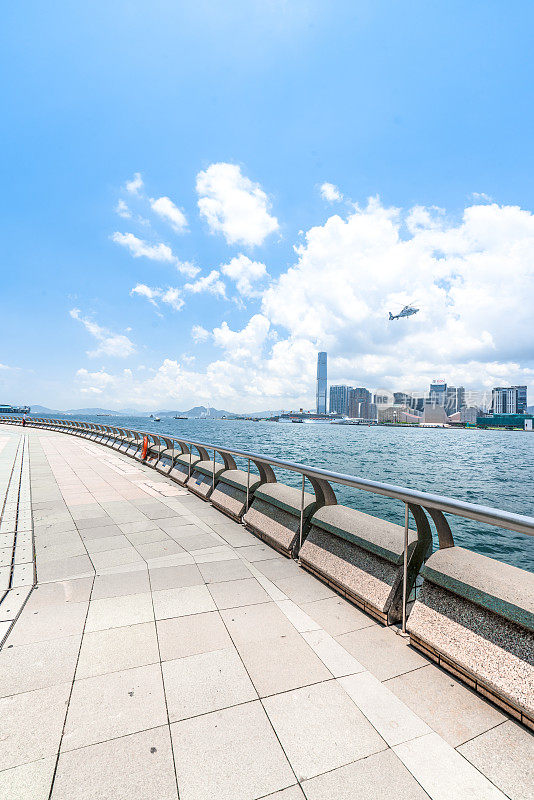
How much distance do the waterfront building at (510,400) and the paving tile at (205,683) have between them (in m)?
208

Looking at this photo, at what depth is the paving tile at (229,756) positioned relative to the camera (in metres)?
1.79

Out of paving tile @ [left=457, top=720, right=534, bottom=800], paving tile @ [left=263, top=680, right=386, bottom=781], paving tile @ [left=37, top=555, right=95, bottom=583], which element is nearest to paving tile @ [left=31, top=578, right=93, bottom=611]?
paving tile @ [left=37, top=555, right=95, bottom=583]

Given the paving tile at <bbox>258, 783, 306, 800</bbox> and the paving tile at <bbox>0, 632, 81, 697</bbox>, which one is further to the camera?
the paving tile at <bbox>0, 632, 81, 697</bbox>

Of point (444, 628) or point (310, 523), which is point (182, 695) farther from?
point (310, 523)

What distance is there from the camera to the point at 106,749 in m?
2.00

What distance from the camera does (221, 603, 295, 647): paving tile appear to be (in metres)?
3.03

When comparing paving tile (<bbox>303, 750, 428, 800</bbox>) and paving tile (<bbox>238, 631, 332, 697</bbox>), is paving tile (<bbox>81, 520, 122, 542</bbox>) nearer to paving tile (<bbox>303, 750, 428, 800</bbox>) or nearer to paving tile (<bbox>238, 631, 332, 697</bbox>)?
paving tile (<bbox>238, 631, 332, 697</bbox>)

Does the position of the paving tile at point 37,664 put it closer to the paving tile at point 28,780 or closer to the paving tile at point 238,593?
the paving tile at point 28,780

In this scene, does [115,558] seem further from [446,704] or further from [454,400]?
[454,400]

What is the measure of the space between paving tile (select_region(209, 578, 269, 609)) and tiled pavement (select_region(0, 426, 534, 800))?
0.02m

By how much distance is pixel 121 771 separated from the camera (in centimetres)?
188

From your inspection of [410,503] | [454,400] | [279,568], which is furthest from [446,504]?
[454,400]

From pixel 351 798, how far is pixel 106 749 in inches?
51.3

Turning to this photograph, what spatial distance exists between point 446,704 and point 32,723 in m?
2.53
